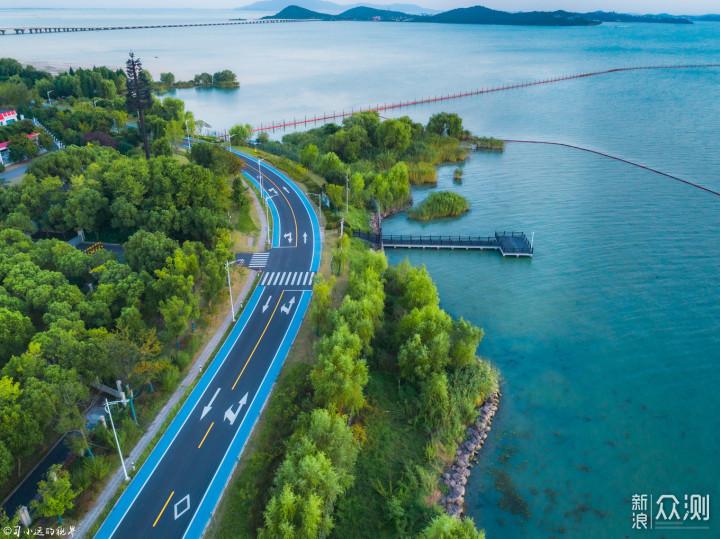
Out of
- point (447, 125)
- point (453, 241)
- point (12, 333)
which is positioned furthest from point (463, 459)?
point (447, 125)

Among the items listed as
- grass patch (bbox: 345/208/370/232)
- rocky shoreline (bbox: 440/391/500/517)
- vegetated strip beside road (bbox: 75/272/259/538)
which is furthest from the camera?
grass patch (bbox: 345/208/370/232)

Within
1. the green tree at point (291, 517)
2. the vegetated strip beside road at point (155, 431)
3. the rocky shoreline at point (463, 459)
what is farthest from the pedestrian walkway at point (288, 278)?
the green tree at point (291, 517)

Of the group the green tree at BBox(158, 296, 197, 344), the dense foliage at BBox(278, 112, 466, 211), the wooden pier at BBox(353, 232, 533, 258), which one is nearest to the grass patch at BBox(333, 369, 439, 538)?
the green tree at BBox(158, 296, 197, 344)

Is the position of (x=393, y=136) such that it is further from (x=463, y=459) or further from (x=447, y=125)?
(x=463, y=459)

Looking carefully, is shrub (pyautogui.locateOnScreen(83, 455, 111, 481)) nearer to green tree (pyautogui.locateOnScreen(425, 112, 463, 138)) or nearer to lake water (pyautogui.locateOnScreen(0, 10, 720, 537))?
lake water (pyautogui.locateOnScreen(0, 10, 720, 537))

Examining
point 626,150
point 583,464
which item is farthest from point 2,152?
point 626,150

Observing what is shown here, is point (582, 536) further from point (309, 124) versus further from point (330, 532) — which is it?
point (309, 124)
